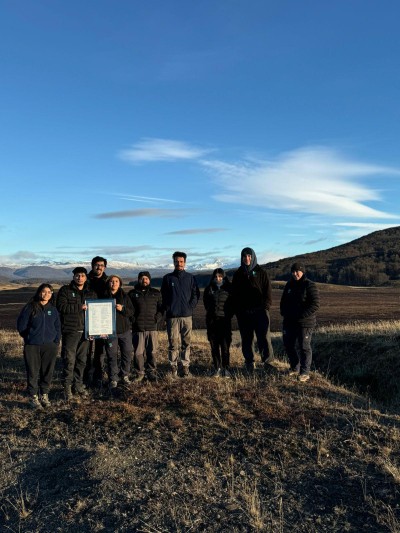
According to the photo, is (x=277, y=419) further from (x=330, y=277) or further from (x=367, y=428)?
(x=330, y=277)

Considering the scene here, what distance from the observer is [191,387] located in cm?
802

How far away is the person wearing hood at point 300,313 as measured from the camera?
873 cm

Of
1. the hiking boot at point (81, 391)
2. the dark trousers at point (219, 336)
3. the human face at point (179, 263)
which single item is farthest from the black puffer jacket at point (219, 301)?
the hiking boot at point (81, 391)

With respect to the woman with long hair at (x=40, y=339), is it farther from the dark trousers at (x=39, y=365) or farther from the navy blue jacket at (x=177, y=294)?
the navy blue jacket at (x=177, y=294)

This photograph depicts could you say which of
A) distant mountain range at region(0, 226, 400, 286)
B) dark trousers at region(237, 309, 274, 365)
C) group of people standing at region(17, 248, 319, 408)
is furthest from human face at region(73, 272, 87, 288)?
distant mountain range at region(0, 226, 400, 286)

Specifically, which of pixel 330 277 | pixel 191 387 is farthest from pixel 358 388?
pixel 330 277

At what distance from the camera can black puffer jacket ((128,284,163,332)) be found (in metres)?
8.80

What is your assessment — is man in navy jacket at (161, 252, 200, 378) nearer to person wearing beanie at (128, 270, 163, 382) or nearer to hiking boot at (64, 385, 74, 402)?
person wearing beanie at (128, 270, 163, 382)

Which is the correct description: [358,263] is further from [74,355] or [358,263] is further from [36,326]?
[36,326]

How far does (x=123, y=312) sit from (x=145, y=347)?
0.95 metres

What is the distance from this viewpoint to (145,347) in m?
9.08

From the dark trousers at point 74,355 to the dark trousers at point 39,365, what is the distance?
30 centimetres

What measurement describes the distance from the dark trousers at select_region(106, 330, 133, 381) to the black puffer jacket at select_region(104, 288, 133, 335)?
129 mm

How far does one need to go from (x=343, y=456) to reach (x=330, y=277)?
96.4m
